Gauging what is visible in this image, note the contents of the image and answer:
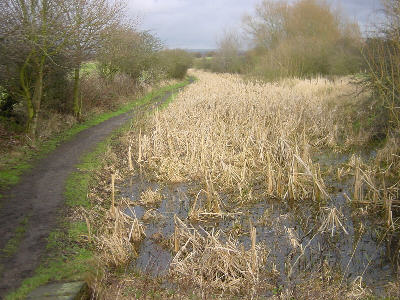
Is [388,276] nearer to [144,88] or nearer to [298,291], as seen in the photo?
[298,291]

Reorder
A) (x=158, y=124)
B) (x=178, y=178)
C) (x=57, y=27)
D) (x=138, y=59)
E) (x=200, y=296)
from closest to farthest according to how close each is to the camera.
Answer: (x=200, y=296) → (x=178, y=178) → (x=57, y=27) → (x=158, y=124) → (x=138, y=59)

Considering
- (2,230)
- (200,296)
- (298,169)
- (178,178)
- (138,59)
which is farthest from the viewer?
(138,59)

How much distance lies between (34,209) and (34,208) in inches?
1.9

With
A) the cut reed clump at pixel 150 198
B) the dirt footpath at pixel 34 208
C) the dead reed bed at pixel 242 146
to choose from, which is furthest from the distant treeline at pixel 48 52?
the cut reed clump at pixel 150 198

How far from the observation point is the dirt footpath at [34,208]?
5098 mm

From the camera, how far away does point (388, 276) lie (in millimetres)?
5336

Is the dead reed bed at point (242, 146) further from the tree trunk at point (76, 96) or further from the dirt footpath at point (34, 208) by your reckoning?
the tree trunk at point (76, 96)

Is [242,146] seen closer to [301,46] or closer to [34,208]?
[34,208]

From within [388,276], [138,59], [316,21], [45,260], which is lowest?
[388,276]

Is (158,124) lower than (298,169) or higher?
higher

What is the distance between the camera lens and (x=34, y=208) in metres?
7.10

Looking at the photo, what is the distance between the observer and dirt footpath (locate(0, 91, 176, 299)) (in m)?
5.10

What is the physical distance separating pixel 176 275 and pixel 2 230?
3038 mm

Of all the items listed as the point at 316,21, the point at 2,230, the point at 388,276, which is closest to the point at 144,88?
the point at 316,21
